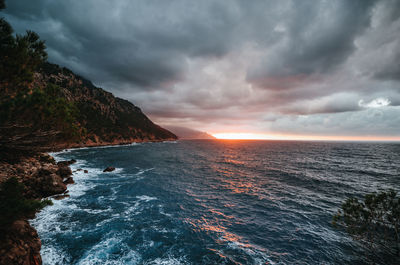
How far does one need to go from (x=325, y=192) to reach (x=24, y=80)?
4517 centimetres

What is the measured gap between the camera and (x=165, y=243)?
1364 cm

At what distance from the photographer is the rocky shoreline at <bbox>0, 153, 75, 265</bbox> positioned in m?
8.02

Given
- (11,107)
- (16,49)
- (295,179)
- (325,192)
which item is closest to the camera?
(11,107)

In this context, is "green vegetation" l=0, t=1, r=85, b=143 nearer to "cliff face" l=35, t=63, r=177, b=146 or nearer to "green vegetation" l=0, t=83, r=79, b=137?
"green vegetation" l=0, t=83, r=79, b=137

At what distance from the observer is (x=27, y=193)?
18391 millimetres

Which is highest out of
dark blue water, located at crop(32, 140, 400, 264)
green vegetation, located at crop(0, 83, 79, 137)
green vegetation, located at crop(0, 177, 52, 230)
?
green vegetation, located at crop(0, 83, 79, 137)

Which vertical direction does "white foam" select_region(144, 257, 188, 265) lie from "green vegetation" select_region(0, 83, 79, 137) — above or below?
below

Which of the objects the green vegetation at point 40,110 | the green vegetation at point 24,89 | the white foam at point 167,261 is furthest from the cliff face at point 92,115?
the white foam at point 167,261

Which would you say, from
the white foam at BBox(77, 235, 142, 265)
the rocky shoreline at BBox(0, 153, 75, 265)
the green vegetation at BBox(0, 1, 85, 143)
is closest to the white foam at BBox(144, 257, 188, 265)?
the white foam at BBox(77, 235, 142, 265)

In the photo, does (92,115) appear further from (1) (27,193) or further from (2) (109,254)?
(2) (109,254)

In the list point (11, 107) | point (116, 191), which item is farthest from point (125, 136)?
point (11, 107)

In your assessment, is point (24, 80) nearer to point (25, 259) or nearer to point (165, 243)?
point (25, 259)

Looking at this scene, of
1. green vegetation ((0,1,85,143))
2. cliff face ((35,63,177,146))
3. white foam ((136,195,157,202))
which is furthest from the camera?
cliff face ((35,63,177,146))

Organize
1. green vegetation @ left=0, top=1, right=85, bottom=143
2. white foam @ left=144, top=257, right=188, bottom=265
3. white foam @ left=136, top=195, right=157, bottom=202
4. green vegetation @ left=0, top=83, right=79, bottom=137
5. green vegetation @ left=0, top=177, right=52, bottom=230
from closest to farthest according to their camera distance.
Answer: green vegetation @ left=0, top=177, right=52, bottom=230
green vegetation @ left=0, top=83, right=79, bottom=137
green vegetation @ left=0, top=1, right=85, bottom=143
white foam @ left=144, top=257, right=188, bottom=265
white foam @ left=136, top=195, right=157, bottom=202
